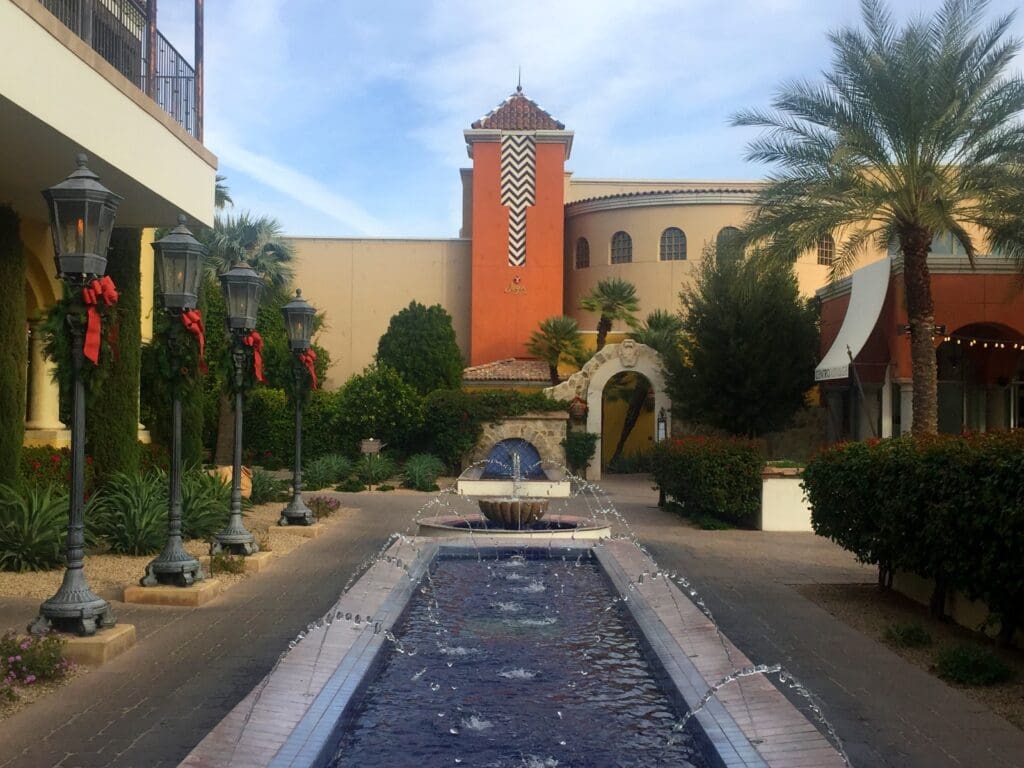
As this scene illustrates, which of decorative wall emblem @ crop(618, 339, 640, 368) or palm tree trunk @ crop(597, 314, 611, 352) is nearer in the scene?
decorative wall emblem @ crop(618, 339, 640, 368)

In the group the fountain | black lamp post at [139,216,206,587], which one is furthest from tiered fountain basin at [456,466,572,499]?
black lamp post at [139,216,206,587]

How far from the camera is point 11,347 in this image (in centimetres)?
1245

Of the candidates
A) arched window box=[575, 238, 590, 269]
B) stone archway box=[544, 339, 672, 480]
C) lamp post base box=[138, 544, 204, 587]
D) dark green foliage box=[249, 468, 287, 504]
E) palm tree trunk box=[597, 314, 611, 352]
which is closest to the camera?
lamp post base box=[138, 544, 204, 587]

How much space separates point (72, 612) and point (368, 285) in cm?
3218

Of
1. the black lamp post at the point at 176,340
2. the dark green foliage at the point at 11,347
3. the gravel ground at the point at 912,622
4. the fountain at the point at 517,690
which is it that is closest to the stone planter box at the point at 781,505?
the gravel ground at the point at 912,622

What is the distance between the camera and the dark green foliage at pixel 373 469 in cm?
2577

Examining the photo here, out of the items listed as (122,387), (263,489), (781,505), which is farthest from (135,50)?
(781,505)

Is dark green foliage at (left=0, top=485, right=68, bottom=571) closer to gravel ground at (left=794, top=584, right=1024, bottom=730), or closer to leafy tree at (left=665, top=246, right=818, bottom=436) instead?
gravel ground at (left=794, top=584, right=1024, bottom=730)

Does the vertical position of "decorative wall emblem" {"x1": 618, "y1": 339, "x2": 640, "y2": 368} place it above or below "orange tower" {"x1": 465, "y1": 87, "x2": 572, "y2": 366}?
below

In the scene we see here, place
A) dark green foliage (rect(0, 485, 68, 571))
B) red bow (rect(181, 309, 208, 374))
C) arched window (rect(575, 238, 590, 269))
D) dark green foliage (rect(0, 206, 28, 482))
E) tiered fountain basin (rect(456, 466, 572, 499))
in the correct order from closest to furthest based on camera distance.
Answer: red bow (rect(181, 309, 208, 374)) < dark green foliage (rect(0, 485, 68, 571)) < dark green foliage (rect(0, 206, 28, 482)) < tiered fountain basin (rect(456, 466, 572, 499)) < arched window (rect(575, 238, 590, 269))

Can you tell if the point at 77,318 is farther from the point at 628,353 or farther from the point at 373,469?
the point at 628,353

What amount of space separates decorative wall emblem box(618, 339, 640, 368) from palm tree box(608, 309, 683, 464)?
2.89 ft

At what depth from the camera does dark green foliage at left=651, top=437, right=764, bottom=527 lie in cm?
1728

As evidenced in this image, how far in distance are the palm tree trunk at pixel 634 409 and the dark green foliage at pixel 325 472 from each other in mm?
10482
